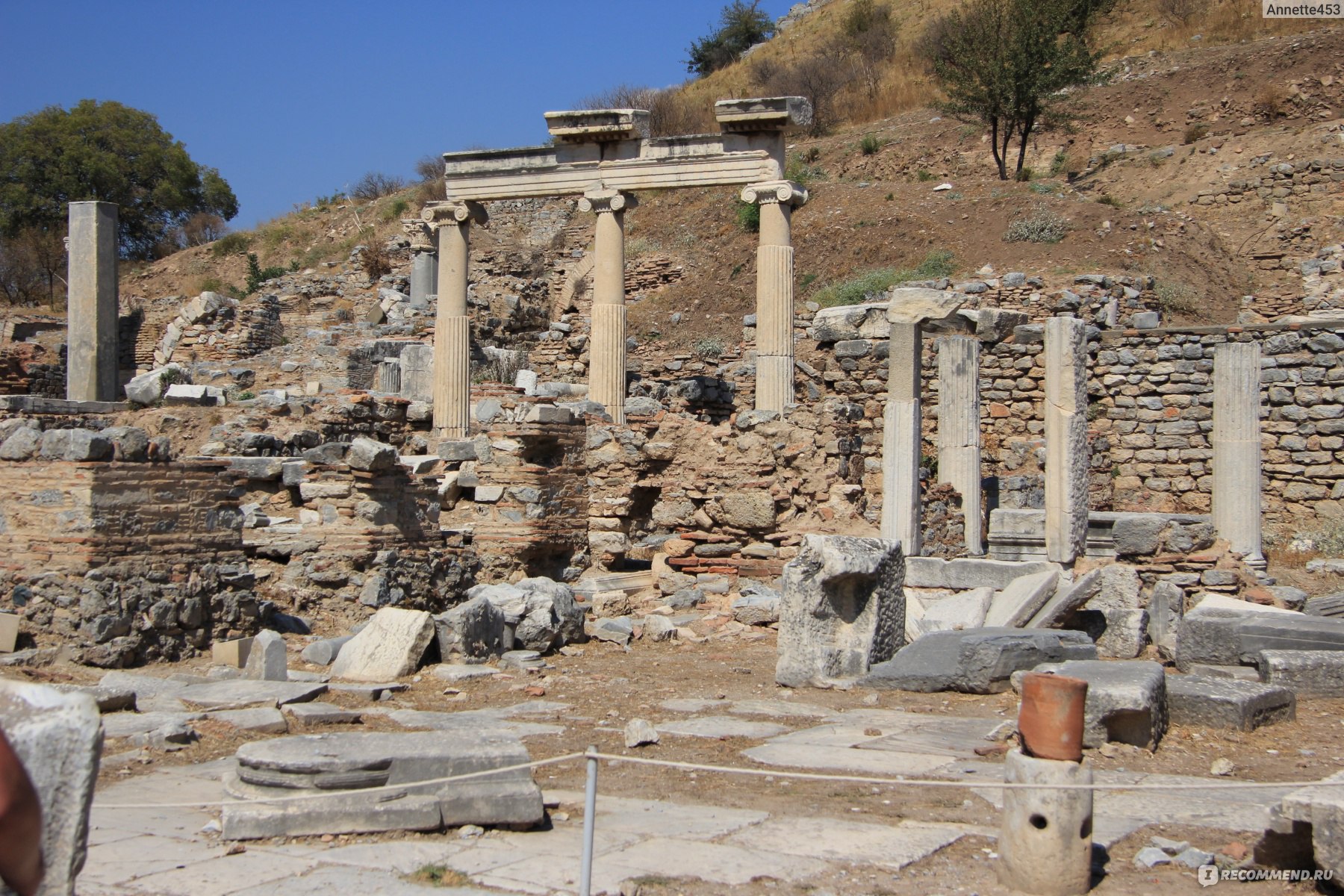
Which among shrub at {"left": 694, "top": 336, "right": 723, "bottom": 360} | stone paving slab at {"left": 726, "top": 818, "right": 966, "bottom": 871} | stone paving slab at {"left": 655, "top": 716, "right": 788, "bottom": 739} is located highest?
shrub at {"left": 694, "top": 336, "right": 723, "bottom": 360}

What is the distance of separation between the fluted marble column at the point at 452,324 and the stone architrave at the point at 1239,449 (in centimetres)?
1027

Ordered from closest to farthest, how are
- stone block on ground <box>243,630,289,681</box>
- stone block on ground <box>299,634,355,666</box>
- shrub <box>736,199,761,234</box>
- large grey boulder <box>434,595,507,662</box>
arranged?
stone block on ground <box>243,630,289,681</box>
stone block on ground <box>299,634,355,666</box>
large grey boulder <box>434,595,507,662</box>
shrub <box>736,199,761,234</box>

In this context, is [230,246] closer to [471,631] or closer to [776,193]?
[776,193]

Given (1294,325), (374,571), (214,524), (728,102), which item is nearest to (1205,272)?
(1294,325)

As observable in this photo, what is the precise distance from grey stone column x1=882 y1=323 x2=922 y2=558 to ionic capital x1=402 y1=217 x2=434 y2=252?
17.5 metres

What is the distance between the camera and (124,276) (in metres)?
39.4

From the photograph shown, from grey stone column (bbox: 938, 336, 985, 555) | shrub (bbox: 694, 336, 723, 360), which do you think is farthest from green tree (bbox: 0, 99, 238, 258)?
grey stone column (bbox: 938, 336, 985, 555)

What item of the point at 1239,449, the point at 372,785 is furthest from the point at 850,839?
the point at 1239,449

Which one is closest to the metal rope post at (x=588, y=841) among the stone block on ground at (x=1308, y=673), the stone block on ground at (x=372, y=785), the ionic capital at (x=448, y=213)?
the stone block on ground at (x=372, y=785)

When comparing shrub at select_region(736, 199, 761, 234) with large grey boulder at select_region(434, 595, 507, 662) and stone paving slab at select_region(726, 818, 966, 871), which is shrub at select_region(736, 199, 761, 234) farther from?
stone paving slab at select_region(726, 818, 966, 871)

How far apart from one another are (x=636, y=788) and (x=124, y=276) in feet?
125

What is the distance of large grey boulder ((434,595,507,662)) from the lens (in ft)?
31.5

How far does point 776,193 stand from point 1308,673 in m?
11.3

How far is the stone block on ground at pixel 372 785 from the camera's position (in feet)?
16.4
